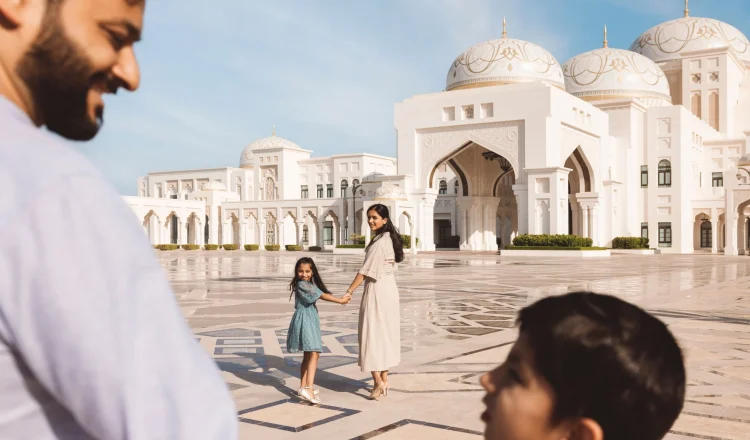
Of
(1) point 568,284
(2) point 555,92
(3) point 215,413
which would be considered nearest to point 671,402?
(3) point 215,413

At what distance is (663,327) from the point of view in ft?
3.13

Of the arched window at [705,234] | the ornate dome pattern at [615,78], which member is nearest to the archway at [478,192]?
the ornate dome pattern at [615,78]

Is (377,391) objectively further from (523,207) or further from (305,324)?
Answer: (523,207)

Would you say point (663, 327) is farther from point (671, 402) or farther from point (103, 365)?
point (103, 365)

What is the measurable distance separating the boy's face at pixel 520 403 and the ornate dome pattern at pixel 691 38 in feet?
134

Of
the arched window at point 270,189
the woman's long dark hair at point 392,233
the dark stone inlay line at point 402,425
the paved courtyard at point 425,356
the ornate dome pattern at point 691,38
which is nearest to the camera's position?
the dark stone inlay line at point 402,425

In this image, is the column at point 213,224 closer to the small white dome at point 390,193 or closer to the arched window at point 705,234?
the small white dome at point 390,193

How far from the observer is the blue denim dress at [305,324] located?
167 inches

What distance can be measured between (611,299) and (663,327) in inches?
2.9

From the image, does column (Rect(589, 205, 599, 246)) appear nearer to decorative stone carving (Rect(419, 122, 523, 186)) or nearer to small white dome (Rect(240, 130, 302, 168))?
decorative stone carving (Rect(419, 122, 523, 186))

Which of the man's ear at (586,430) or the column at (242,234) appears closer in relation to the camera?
the man's ear at (586,430)

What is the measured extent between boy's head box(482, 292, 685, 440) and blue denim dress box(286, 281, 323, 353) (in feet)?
10.9

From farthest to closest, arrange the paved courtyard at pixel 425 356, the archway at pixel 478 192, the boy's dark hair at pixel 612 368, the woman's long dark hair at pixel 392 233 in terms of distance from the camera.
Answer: the archway at pixel 478 192
the woman's long dark hair at pixel 392 233
the paved courtyard at pixel 425 356
the boy's dark hair at pixel 612 368

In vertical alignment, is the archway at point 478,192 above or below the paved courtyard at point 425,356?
above
